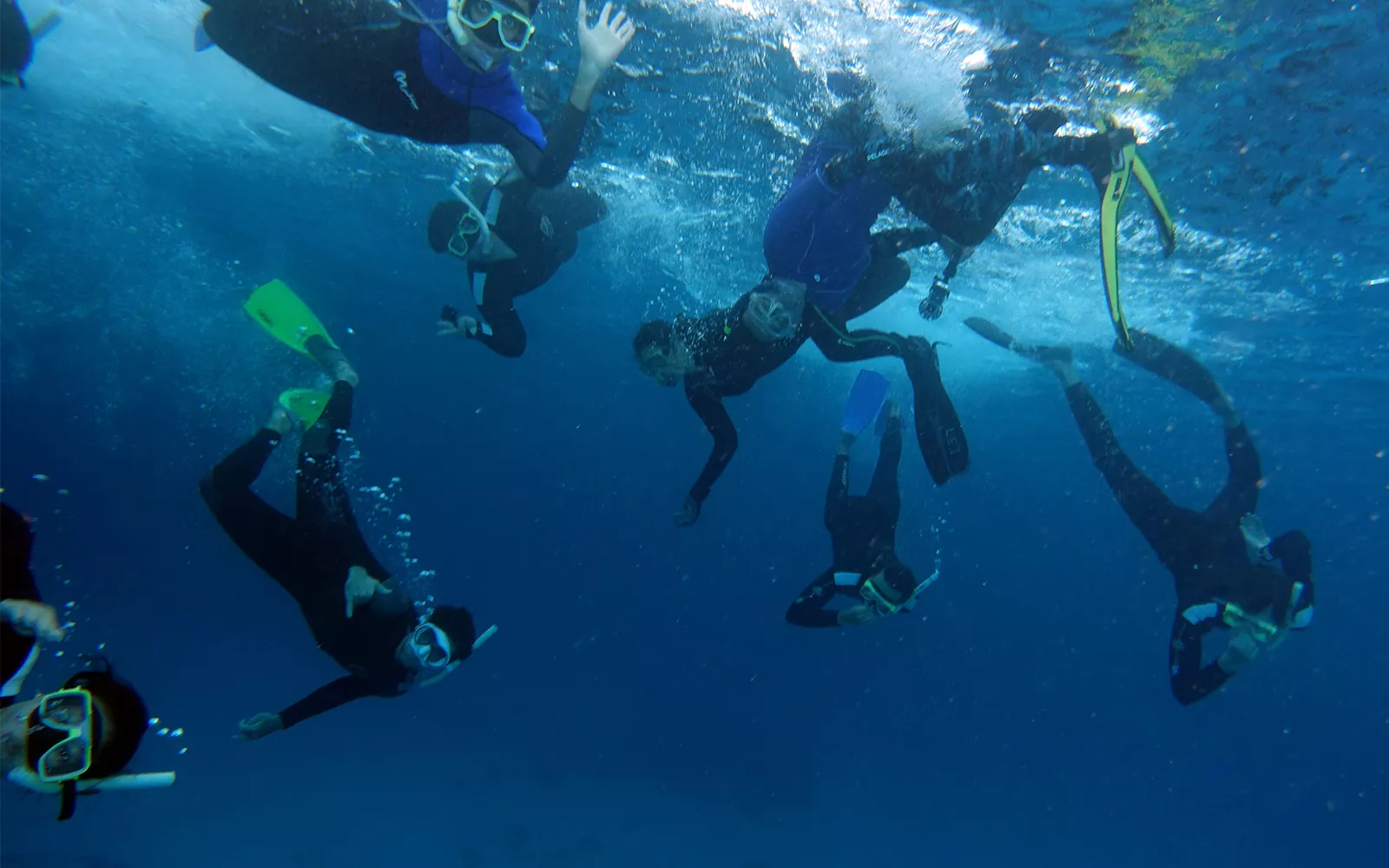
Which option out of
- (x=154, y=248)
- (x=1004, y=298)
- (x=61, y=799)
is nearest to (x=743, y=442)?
(x=1004, y=298)

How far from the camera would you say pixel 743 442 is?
5488 cm

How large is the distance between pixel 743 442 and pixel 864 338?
47.5 m

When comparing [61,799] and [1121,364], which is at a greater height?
[1121,364]

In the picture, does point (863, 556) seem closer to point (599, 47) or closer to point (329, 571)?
point (329, 571)

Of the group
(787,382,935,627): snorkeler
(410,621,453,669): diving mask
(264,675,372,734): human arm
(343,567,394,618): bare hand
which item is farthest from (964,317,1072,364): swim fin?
(264,675,372,734): human arm

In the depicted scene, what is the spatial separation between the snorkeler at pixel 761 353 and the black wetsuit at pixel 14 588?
492 centimetres

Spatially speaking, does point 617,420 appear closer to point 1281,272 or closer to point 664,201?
point 664,201

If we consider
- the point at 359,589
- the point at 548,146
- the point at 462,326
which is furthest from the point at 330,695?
the point at 548,146

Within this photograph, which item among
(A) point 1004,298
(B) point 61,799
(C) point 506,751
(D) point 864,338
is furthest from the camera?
(C) point 506,751

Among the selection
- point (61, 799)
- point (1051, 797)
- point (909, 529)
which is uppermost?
point (909, 529)

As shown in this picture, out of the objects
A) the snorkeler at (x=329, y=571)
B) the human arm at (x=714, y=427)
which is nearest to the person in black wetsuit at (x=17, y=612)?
the snorkeler at (x=329, y=571)

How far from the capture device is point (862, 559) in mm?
8312

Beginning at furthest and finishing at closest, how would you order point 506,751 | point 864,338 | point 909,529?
point 909,529, point 506,751, point 864,338

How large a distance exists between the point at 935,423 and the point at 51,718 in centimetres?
641
